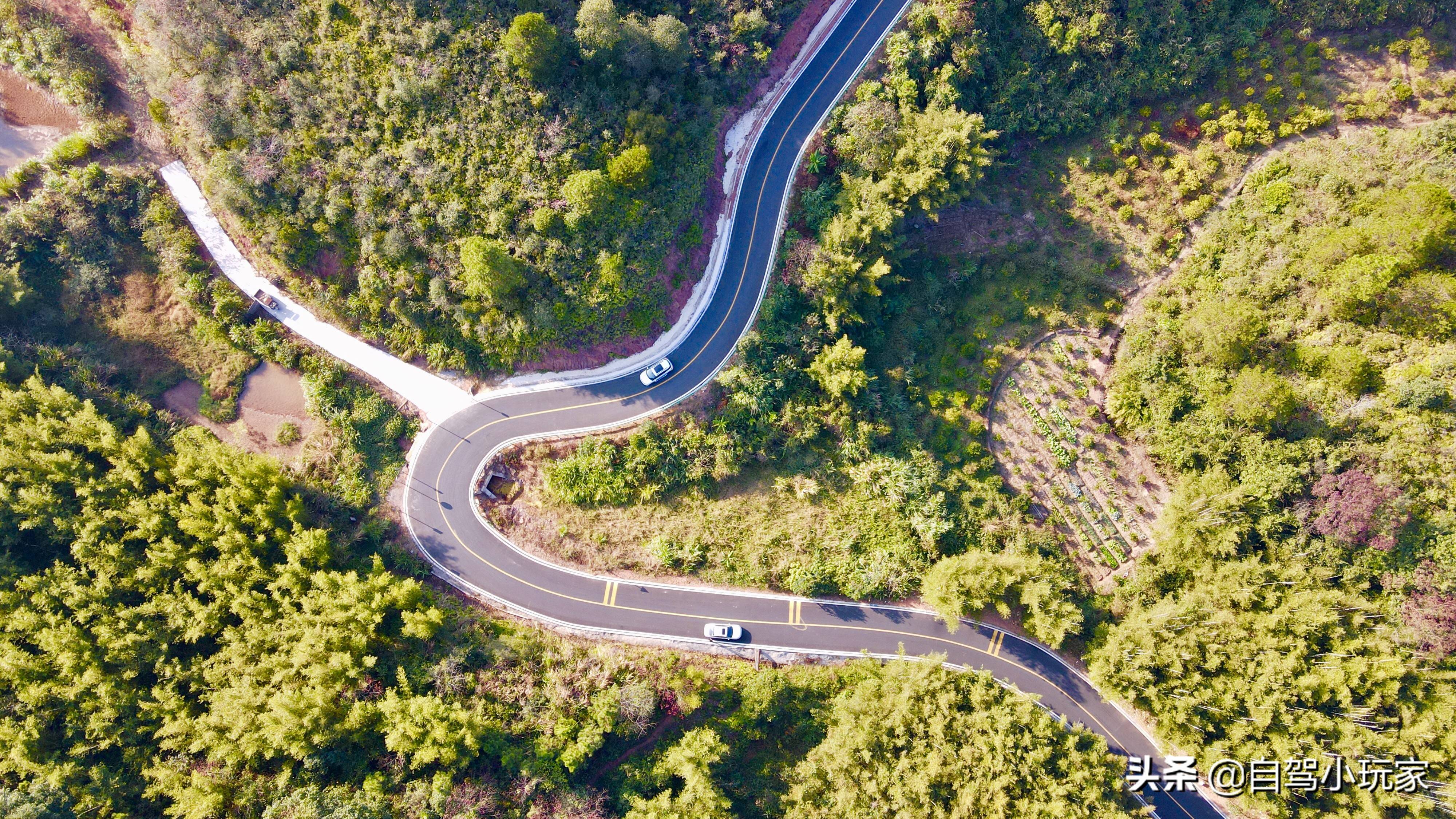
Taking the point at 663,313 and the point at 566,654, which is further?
the point at 663,313

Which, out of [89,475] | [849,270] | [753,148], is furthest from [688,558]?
[89,475]

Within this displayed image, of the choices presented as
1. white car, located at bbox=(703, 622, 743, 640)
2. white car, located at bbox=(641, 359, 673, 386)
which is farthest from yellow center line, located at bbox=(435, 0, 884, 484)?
white car, located at bbox=(703, 622, 743, 640)

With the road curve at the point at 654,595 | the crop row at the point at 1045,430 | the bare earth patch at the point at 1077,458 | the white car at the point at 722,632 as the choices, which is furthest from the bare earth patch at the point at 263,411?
the crop row at the point at 1045,430

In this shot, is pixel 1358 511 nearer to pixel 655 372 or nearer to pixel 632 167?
pixel 655 372

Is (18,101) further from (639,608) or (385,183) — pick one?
(639,608)

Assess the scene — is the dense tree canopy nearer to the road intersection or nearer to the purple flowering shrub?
the road intersection

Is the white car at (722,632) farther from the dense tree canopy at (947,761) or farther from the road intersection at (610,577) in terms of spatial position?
the dense tree canopy at (947,761)
